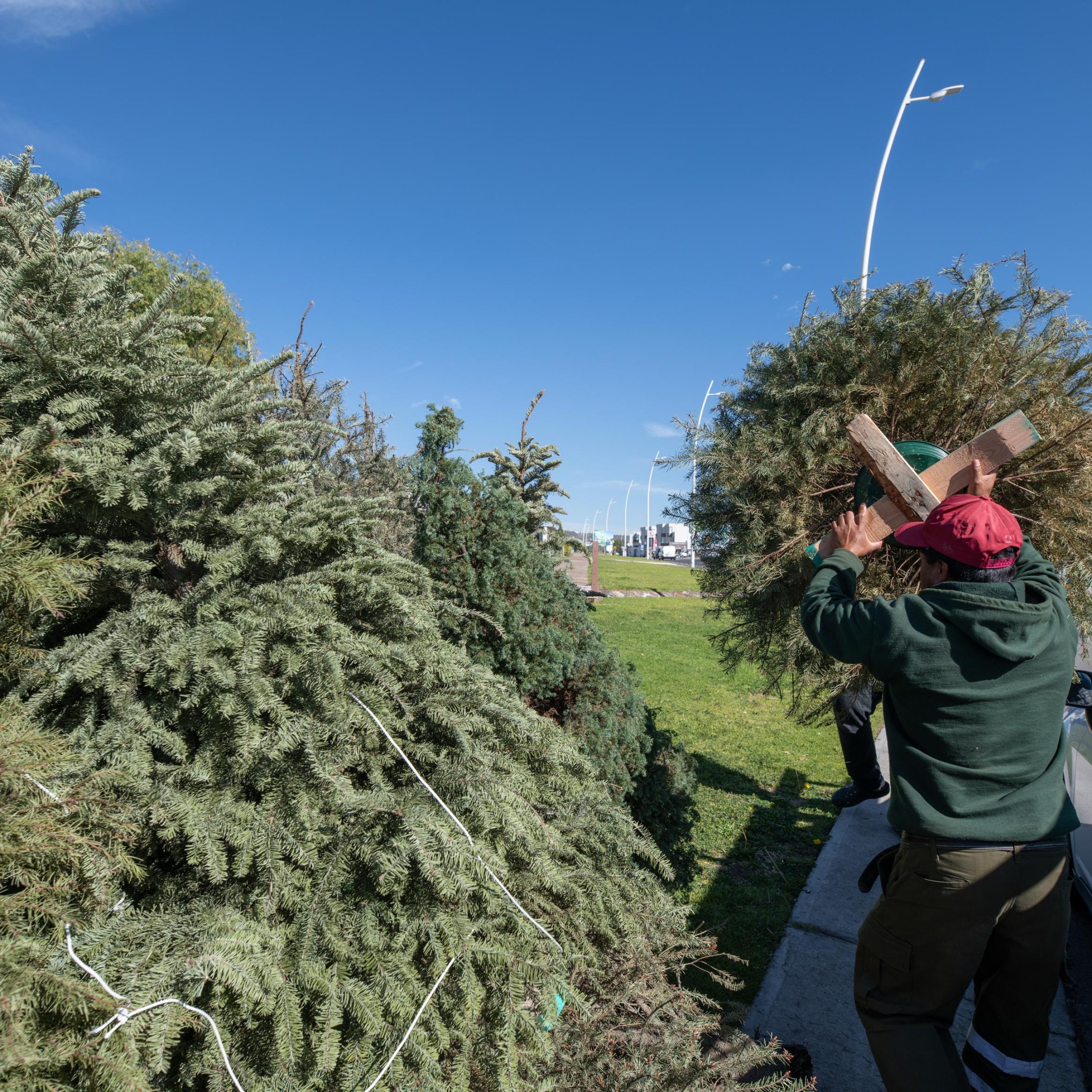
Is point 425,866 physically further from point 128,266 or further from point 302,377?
point 302,377

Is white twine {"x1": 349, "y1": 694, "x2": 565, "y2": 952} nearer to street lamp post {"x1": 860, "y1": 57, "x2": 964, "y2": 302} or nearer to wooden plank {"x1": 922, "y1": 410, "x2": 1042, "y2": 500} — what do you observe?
wooden plank {"x1": 922, "y1": 410, "x2": 1042, "y2": 500}

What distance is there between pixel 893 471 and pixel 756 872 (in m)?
3.89

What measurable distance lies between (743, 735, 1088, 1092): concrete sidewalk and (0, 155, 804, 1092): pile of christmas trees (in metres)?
0.96

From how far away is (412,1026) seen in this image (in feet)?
5.33

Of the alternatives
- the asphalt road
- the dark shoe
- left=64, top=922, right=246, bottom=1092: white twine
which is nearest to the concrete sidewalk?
the asphalt road

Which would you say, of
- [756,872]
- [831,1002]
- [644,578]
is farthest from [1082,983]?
[644,578]

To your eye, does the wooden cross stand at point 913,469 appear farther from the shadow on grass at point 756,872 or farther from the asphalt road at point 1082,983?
the asphalt road at point 1082,983

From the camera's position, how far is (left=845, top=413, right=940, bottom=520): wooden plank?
7.56 feet

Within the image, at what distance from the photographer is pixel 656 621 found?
18.9 metres

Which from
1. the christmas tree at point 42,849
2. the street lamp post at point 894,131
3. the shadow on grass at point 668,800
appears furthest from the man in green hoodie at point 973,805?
the street lamp post at point 894,131

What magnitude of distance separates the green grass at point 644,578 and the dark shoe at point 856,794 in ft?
57.2

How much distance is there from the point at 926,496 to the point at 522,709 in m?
1.68

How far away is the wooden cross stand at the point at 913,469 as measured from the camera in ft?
7.32

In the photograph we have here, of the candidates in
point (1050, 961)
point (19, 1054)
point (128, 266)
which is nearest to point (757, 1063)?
point (1050, 961)
